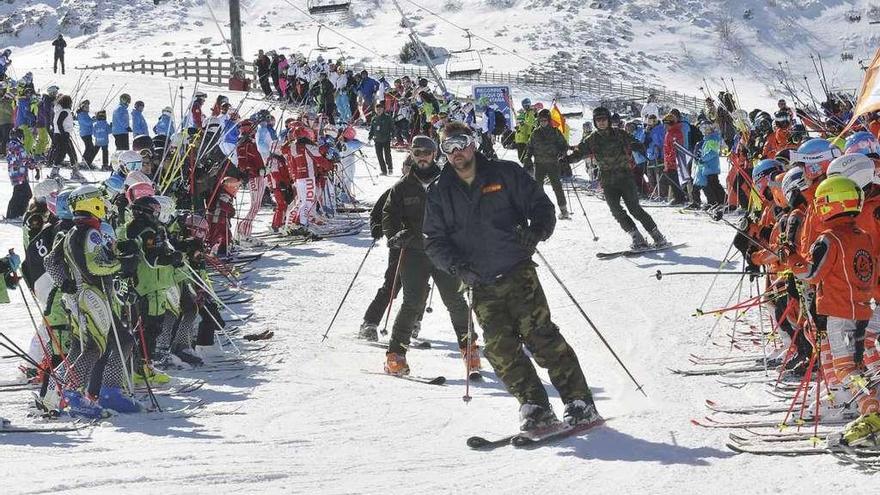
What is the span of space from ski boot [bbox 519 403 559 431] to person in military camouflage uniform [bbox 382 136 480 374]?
2290 millimetres

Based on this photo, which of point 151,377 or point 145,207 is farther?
point 151,377

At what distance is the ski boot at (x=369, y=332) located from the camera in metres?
11.2

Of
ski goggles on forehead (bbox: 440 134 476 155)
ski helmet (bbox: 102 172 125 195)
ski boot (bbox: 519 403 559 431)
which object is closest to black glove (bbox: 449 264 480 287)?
ski goggles on forehead (bbox: 440 134 476 155)

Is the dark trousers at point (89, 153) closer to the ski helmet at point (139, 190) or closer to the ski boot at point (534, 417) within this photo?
the ski helmet at point (139, 190)

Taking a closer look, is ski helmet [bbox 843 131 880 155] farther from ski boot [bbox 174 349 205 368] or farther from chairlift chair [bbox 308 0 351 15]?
chairlift chair [bbox 308 0 351 15]

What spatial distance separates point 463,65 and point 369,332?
4488cm

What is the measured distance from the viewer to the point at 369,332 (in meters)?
11.2

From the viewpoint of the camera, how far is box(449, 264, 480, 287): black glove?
7211 millimetres

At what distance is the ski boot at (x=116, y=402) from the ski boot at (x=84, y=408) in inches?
4.0

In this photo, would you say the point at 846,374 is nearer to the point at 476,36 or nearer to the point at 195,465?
the point at 195,465

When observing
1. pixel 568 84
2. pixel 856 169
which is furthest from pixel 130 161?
pixel 568 84

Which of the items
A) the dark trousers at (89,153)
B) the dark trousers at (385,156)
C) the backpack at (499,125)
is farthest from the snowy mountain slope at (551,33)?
the dark trousers at (89,153)

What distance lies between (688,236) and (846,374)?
367 inches

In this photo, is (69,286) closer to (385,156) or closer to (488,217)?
(488,217)
